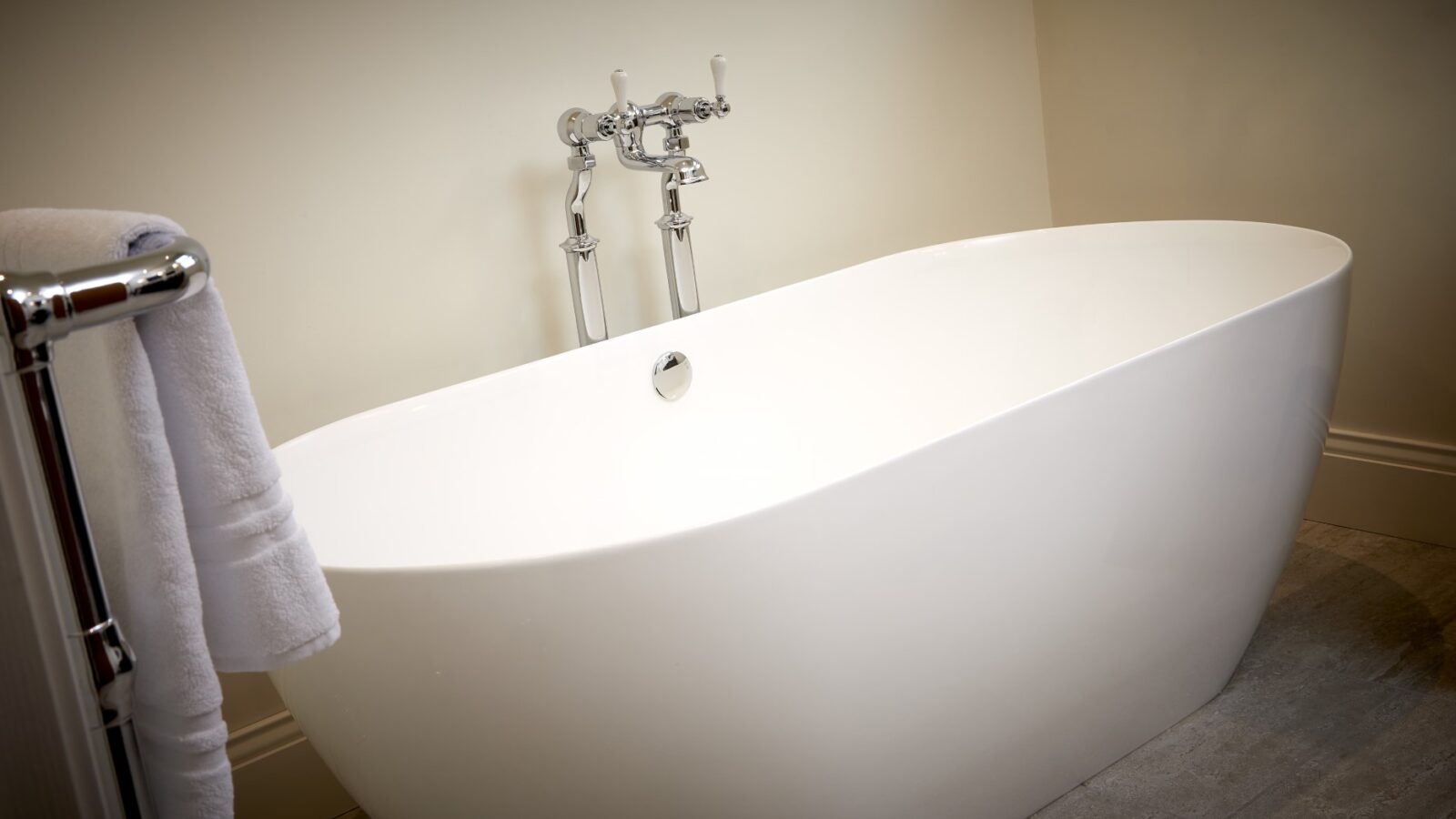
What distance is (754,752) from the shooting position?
1.14 meters

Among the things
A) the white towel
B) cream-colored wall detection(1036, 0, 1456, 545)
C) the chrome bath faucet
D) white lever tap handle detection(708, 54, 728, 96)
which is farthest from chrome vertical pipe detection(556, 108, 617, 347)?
cream-colored wall detection(1036, 0, 1456, 545)

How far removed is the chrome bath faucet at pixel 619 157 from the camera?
184 cm

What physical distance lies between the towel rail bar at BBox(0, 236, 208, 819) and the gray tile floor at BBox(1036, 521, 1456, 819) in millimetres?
1264

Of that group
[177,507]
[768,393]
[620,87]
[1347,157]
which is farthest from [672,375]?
[1347,157]

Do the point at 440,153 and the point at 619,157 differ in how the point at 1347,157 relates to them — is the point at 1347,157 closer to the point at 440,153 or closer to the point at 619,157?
the point at 619,157

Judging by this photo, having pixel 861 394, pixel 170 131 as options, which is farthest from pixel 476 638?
pixel 861 394

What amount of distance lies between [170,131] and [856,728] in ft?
4.14

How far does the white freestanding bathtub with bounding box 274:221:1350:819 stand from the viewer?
105 cm

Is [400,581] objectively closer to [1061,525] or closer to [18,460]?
[18,460]

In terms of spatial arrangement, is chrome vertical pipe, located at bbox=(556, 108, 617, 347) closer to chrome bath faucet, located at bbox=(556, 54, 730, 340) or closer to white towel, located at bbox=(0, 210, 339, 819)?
chrome bath faucet, located at bbox=(556, 54, 730, 340)

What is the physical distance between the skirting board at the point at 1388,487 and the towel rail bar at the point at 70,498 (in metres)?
2.14

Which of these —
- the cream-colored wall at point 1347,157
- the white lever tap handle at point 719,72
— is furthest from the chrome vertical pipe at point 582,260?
the cream-colored wall at point 1347,157

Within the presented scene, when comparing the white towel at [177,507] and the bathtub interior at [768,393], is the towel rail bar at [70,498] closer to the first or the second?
the white towel at [177,507]

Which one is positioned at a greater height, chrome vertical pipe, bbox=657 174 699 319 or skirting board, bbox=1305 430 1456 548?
chrome vertical pipe, bbox=657 174 699 319
